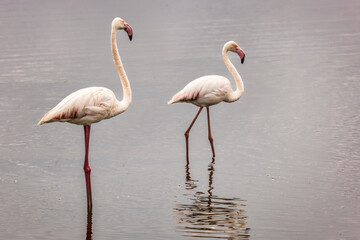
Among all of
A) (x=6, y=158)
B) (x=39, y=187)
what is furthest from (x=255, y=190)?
(x=6, y=158)

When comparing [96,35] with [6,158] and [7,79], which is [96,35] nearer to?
[7,79]

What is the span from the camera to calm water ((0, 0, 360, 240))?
7859 millimetres

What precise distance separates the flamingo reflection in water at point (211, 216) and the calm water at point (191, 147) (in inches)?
0.8

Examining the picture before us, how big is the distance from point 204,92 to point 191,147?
945mm

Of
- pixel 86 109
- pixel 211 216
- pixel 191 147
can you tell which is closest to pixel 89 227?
pixel 211 216

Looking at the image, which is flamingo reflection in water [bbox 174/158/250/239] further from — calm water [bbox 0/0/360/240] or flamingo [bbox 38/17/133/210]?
flamingo [bbox 38/17/133/210]

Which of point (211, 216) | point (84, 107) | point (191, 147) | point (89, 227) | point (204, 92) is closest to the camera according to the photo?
point (89, 227)

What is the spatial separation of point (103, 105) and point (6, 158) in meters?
2.85

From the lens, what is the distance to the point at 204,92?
10875 mm

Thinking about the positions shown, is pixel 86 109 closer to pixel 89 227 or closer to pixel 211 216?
pixel 89 227

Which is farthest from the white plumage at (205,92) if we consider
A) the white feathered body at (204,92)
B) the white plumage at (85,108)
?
the white plumage at (85,108)

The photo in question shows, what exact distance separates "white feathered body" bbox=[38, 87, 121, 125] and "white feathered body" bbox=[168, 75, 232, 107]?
2254 millimetres

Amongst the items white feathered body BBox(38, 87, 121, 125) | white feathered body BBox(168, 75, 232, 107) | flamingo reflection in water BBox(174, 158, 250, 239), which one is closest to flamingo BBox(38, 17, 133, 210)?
white feathered body BBox(38, 87, 121, 125)

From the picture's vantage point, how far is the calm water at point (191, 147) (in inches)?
309
